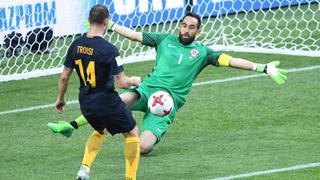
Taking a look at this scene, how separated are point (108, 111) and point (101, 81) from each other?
0.26 meters

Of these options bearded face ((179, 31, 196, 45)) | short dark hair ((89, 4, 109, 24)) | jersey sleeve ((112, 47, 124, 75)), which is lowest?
bearded face ((179, 31, 196, 45))

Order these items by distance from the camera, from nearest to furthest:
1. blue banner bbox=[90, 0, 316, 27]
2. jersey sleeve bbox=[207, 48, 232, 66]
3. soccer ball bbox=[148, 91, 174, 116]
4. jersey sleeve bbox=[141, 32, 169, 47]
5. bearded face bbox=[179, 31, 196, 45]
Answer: jersey sleeve bbox=[207, 48, 232, 66] → soccer ball bbox=[148, 91, 174, 116] → bearded face bbox=[179, 31, 196, 45] → jersey sleeve bbox=[141, 32, 169, 47] → blue banner bbox=[90, 0, 316, 27]

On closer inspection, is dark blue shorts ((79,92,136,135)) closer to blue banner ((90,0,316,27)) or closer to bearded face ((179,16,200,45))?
bearded face ((179,16,200,45))

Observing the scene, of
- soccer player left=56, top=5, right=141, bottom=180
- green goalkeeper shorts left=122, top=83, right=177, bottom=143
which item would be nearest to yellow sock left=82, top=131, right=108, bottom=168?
soccer player left=56, top=5, right=141, bottom=180

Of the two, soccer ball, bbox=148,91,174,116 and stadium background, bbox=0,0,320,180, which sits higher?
soccer ball, bbox=148,91,174,116

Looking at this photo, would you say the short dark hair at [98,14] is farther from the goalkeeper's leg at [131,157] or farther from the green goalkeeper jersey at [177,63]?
the green goalkeeper jersey at [177,63]

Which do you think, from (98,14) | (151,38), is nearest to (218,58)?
(151,38)

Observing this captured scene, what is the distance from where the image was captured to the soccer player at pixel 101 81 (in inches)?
368

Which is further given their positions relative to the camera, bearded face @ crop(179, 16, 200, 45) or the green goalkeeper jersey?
the green goalkeeper jersey

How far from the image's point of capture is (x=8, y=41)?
16016 mm

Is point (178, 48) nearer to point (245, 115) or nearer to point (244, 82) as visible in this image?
point (245, 115)

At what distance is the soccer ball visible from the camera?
1100cm

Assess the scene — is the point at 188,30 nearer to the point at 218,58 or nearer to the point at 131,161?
the point at 218,58

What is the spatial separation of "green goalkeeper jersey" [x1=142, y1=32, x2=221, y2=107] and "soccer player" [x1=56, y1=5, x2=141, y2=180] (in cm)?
171
